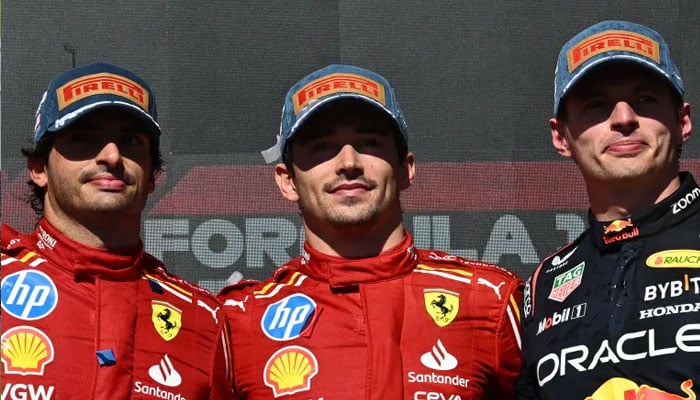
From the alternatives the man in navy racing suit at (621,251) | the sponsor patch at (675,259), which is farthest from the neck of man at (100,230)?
the sponsor patch at (675,259)

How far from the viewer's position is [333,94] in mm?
2824

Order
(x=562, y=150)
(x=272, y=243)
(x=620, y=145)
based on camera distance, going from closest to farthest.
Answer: (x=620, y=145), (x=562, y=150), (x=272, y=243)

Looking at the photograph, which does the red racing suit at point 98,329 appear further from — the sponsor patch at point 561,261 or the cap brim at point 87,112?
the sponsor patch at point 561,261

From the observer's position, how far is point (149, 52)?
388 centimetres

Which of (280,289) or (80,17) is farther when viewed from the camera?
(80,17)

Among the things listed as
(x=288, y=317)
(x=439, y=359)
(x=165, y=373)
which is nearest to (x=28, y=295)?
(x=165, y=373)

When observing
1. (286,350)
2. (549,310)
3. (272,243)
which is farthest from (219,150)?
(549,310)

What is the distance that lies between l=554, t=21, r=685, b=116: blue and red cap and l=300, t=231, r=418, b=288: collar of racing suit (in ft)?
1.85

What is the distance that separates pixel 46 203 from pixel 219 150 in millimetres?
1081

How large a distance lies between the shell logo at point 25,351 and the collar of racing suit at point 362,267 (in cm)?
72

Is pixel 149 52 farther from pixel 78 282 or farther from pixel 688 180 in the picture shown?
pixel 688 180

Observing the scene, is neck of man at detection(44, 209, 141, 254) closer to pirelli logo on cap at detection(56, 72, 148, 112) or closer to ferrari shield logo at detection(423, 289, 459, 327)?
pirelli logo on cap at detection(56, 72, 148, 112)

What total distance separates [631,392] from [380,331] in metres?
0.64

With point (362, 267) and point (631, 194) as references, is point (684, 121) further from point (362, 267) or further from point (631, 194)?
point (362, 267)
